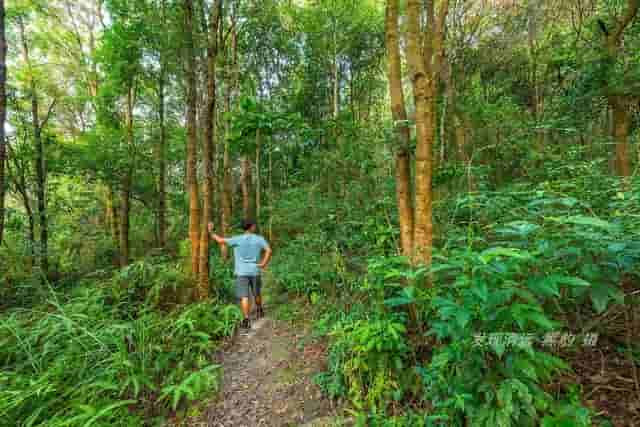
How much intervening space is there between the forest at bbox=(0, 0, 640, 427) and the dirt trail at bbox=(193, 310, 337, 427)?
0.02 meters

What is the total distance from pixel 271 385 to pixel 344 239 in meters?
3.10

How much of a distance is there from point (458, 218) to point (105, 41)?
1029cm

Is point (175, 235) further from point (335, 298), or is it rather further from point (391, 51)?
point (391, 51)

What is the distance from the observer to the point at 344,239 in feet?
→ 17.7

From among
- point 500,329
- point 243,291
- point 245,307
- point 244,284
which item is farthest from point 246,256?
point 500,329

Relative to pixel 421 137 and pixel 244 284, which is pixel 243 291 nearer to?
pixel 244 284

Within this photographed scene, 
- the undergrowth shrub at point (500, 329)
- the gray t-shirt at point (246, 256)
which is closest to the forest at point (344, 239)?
the undergrowth shrub at point (500, 329)

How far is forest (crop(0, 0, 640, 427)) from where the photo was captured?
1.62m

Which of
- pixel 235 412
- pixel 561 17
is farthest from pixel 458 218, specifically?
pixel 561 17

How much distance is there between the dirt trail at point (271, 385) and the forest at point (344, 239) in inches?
1.0

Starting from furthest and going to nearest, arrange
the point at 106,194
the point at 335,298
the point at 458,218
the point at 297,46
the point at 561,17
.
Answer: the point at 297,46
the point at 106,194
the point at 561,17
the point at 458,218
the point at 335,298

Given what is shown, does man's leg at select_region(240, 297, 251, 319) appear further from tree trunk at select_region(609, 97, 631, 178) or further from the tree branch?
the tree branch

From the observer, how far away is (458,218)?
4.46m

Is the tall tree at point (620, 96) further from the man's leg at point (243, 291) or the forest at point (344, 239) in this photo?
the man's leg at point (243, 291)
